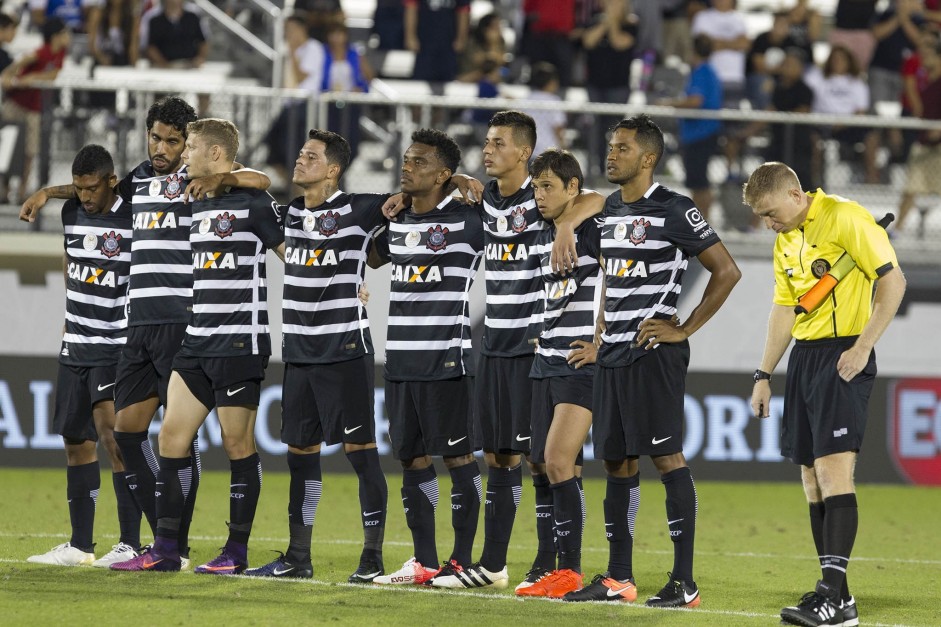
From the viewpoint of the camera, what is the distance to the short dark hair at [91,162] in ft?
27.1

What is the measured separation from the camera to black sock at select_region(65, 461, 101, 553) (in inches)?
326

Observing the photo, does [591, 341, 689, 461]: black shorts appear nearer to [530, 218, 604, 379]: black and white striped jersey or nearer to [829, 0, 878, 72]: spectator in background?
[530, 218, 604, 379]: black and white striped jersey

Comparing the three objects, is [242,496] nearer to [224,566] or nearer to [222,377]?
[224,566]

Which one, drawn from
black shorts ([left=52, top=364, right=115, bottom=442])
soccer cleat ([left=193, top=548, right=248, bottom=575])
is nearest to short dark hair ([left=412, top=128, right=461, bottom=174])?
black shorts ([left=52, top=364, right=115, bottom=442])

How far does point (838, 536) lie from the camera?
6.80 metres

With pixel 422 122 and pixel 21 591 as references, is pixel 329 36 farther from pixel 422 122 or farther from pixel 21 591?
pixel 21 591

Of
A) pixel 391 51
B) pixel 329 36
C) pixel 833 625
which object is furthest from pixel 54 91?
pixel 833 625

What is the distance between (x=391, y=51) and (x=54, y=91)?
5.11 meters

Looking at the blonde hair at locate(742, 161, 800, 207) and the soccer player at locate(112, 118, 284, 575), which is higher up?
the blonde hair at locate(742, 161, 800, 207)

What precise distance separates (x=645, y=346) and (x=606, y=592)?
4.30 feet

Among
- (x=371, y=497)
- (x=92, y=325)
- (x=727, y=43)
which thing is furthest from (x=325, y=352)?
(x=727, y=43)

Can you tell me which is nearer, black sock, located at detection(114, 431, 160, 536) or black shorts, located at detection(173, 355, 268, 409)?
black shorts, located at detection(173, 355, 268, 409)

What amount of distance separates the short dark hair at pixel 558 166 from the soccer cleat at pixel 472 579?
2.21 m

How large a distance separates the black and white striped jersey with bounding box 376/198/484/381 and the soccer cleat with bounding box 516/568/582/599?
123cm
